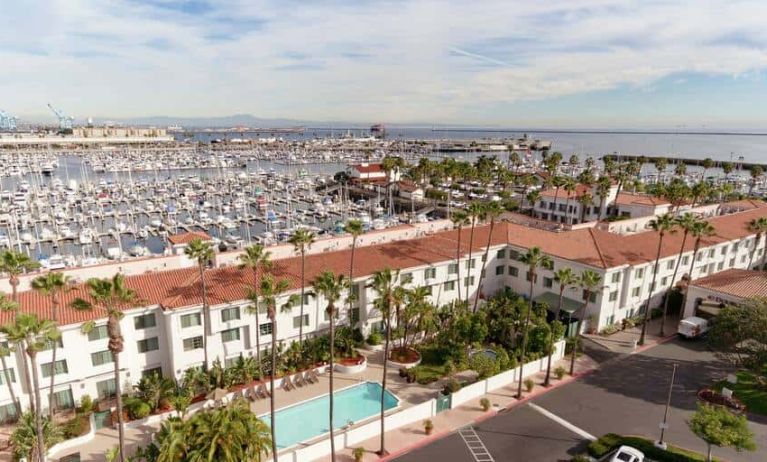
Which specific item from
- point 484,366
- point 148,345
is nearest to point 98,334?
point 148,345

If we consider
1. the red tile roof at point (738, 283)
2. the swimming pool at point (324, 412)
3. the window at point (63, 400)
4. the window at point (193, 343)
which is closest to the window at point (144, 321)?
the window at point (193, 343)

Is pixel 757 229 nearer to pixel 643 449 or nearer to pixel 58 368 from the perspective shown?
pixel 643 449

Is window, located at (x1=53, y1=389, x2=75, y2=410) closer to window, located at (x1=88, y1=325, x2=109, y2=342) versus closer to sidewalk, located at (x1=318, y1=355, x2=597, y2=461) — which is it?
window, located at (x1=88, y1=325, x2=109, y2=342)

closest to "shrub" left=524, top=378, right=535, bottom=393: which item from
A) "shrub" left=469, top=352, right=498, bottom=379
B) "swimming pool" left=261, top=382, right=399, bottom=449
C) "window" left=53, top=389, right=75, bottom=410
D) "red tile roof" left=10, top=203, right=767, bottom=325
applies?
"shrub" left=469, top=352, right=498, bottom=379

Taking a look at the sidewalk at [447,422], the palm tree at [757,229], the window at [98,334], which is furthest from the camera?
the palm tree at [757,229]

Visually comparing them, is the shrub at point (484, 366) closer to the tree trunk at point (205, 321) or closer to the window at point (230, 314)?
the window at point (230, 314)
